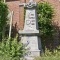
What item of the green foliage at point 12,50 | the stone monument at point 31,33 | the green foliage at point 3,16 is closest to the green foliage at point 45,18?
the green foliage at point 3,16

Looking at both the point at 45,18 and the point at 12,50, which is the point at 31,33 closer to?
the point at 45,18

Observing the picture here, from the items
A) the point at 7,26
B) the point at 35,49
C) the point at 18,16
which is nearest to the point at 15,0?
the point at 18,16

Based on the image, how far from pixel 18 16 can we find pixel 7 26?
5.85 feet

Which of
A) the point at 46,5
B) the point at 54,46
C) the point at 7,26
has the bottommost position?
the point at 54,46

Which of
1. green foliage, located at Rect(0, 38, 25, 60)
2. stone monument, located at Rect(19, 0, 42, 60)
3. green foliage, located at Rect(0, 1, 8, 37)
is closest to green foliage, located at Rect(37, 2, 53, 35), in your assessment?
green foliage, located at Rect(0, 1, 8, 37)

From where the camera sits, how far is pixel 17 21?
69.8 ft

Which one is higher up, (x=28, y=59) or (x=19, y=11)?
(x=19, y=11)

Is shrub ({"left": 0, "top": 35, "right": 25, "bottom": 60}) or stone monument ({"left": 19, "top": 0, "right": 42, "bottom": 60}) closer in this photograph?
shrub ({"left": 0, "top": 35, "right": 25, "bottom": 60})

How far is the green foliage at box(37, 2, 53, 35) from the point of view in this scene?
61.0ft

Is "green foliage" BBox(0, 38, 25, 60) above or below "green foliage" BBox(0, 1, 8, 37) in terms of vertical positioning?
below

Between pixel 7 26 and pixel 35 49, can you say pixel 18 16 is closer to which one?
pixel 7 26

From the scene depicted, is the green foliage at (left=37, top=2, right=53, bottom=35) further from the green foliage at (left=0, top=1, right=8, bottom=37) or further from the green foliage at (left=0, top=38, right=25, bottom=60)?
the green foliage at (left=0, top=38, right=25, bottom=60)

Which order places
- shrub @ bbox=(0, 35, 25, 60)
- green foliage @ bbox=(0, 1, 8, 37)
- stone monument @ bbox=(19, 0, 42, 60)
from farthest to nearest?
green foliage @ bbox=(0, 1, 8, 37) < stone monument @ bbox=(19, 0, 42, 60) < shrub @ bbox=(0, 35, 25, 60)

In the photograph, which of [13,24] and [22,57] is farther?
[13,24]
